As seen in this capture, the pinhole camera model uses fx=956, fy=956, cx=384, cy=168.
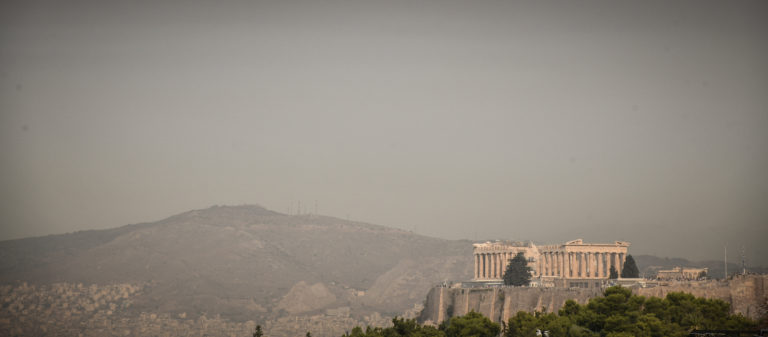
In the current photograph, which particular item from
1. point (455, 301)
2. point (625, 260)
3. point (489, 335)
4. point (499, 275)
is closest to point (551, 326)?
point (489, 335)

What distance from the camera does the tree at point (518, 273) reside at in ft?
402

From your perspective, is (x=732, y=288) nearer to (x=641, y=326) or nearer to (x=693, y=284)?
(x=693, y=284)

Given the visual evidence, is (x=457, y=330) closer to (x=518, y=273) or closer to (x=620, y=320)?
(x=620, y=320)

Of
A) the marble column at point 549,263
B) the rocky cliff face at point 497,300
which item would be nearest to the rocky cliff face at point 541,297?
the rocky cliff face at point 497,300

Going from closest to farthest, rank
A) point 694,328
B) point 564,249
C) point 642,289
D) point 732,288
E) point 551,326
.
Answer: point 694,328, point 551,326, point 732,288, point 642,289, point 564,249

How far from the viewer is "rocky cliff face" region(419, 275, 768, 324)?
81.1 m

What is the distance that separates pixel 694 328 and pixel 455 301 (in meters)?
51.7

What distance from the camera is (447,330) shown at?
8475cm

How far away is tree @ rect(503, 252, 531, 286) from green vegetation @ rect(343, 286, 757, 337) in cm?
3762

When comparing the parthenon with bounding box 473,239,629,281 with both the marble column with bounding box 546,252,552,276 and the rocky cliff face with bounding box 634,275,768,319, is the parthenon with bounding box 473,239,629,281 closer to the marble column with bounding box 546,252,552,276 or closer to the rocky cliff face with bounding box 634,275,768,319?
the marble column with bounding box 546,252,552,276

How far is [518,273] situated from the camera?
12338 centimetres

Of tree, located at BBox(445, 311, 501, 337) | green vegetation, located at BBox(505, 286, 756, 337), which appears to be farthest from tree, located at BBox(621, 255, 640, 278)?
tree, located at BBox(445, 311, 501, 337)

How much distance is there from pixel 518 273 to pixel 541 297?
18.1 m

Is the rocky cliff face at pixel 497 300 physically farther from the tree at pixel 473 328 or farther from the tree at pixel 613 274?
the tree at pixel 613 274
